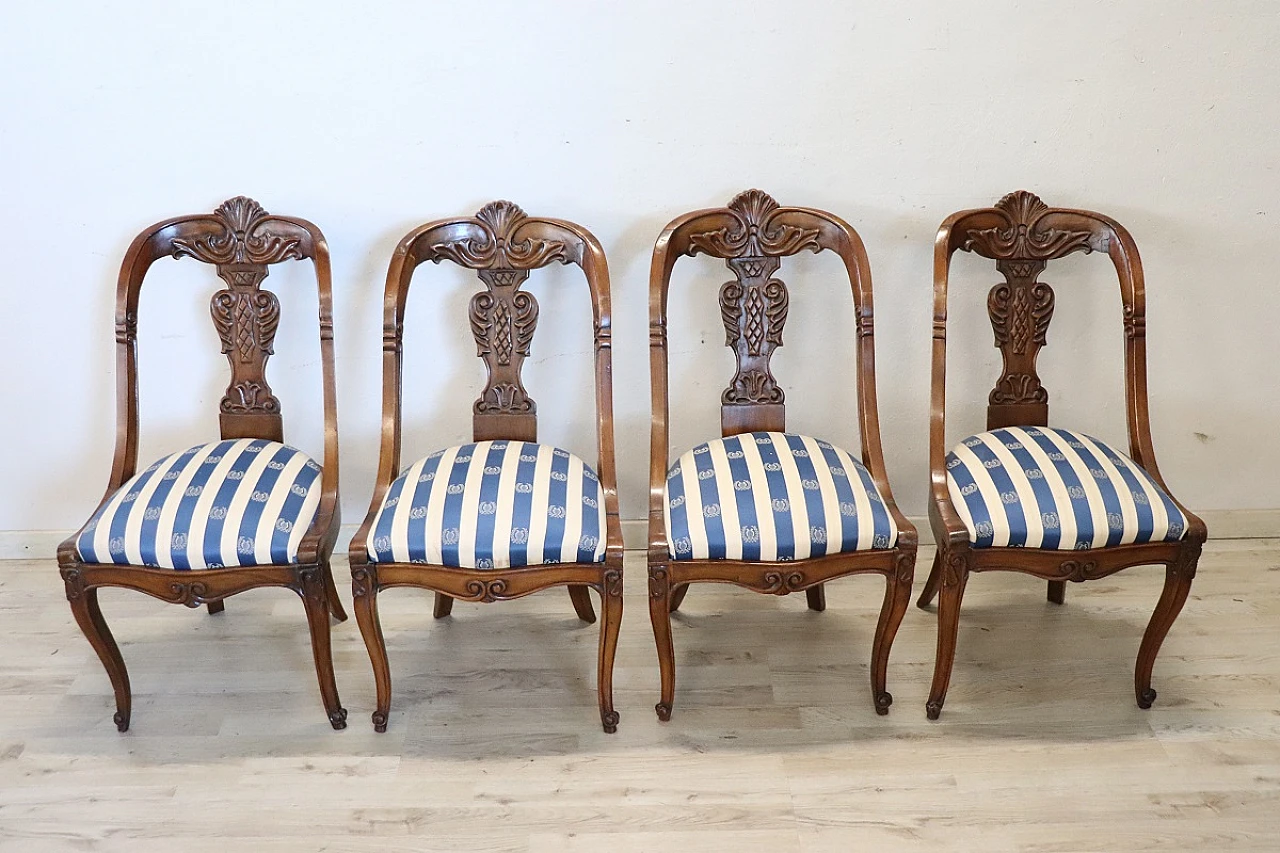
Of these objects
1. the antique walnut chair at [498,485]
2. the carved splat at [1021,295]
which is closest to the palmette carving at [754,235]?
the antique walnut chair at [498,485]

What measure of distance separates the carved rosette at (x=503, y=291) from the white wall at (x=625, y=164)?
0.60ft

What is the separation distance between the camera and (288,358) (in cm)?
265

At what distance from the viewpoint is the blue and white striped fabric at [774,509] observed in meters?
2.05

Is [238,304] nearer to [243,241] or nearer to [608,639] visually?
[243,241]

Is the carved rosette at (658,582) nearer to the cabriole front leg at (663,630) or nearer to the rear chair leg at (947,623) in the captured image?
the cabriole front leg at (663,630)

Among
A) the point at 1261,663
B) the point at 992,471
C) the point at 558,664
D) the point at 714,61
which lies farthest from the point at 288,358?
the point at 1261,663

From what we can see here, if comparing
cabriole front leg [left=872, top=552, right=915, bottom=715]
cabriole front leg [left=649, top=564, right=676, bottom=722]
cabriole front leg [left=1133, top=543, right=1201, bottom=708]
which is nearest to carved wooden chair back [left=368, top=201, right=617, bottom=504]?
cabriole front leg [left=649, top=564, right=676, bottom=722]

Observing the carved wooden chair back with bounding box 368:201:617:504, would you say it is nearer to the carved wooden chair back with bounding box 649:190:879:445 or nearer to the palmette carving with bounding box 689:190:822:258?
the carved wooden chair back with bounding box 649:190:879:445

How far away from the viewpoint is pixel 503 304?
237 cm

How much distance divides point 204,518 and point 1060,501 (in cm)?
179

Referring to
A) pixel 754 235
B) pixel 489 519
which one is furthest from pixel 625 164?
pixel 489 519

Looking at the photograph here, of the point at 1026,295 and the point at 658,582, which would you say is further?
the point at 1026,295

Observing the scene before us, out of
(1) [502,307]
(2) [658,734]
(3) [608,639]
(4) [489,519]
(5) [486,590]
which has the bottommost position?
(2) [658,734]

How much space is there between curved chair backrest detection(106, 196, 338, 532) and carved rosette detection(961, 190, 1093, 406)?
1527 millimetres
